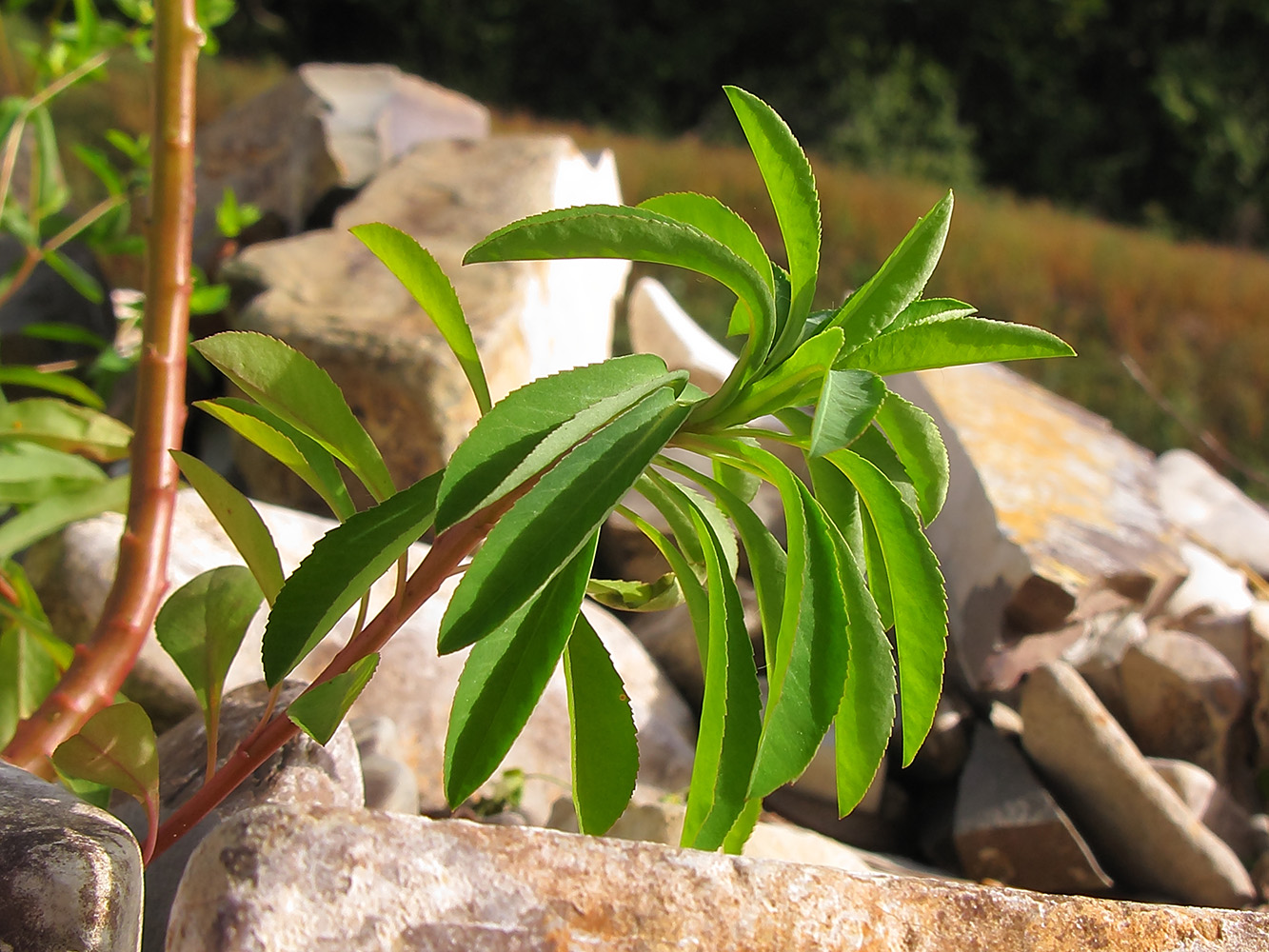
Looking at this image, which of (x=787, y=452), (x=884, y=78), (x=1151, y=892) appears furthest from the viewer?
(x=884, y=78)

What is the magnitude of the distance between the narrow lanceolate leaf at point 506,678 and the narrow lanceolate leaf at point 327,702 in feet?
0.25

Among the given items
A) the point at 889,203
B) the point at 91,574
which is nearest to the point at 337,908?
the point at 91,574

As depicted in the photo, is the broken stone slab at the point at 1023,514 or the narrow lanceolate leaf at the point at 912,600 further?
the broken stone slab at the point at 1023,514

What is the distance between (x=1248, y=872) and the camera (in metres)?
1.84

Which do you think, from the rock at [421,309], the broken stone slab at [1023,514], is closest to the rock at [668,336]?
the rock at [421,309]

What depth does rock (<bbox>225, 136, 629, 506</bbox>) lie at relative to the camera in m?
2.12

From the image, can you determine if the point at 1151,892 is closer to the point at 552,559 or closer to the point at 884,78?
the point at 552,559

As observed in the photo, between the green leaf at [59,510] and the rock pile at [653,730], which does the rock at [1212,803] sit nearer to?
the rock pile at [653,730]

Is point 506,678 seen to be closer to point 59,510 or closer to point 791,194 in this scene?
point 791,194

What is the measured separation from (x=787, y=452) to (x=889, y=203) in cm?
612

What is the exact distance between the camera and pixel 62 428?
141cm

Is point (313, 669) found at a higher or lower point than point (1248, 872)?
higher

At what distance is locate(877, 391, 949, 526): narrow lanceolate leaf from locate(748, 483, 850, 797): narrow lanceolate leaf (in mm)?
95

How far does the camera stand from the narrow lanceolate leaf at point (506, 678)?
65cm
